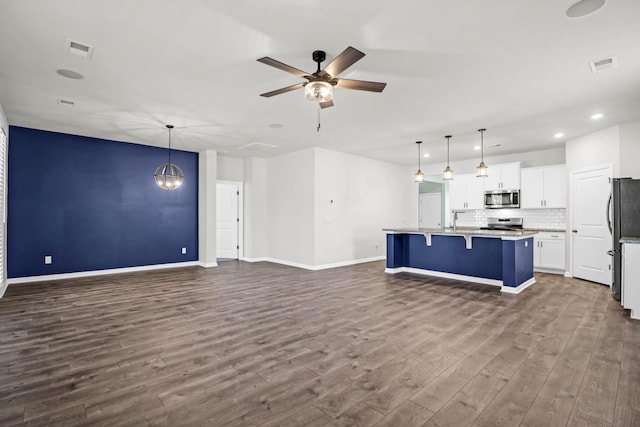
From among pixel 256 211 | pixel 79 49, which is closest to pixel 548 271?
pixel 256 211

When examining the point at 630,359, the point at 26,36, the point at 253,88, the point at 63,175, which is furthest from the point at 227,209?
the point at 630,359

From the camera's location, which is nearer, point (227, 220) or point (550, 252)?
point (550, 252)

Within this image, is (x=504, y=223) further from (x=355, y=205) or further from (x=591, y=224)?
(x=355, y=205)

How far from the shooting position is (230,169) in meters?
8.61

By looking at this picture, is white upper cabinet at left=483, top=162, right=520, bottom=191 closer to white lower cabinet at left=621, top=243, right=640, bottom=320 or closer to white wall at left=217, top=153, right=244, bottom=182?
white lower cabinet at left=621, top=243, right=640, bottom=320

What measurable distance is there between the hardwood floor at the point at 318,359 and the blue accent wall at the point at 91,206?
1.39 meters

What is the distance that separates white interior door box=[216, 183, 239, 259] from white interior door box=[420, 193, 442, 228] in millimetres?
6526

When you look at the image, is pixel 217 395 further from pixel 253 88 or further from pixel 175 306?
pixel 253 88

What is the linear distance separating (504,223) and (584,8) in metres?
6.24

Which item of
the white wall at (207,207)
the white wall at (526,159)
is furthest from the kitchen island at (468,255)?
the white wall at (207,207)

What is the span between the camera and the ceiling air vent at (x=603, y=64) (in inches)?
126

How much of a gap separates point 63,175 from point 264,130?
4076 millimetres

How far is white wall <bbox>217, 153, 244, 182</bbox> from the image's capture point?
8.45 m

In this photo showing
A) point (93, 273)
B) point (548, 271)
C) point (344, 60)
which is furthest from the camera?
point (548, 271)
